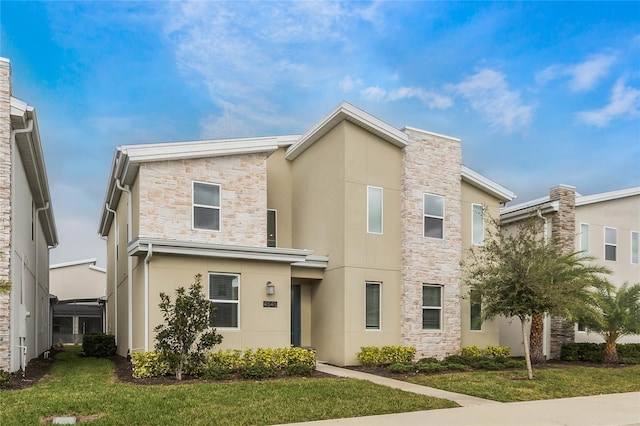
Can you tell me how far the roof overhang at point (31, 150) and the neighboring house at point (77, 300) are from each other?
14.7 m

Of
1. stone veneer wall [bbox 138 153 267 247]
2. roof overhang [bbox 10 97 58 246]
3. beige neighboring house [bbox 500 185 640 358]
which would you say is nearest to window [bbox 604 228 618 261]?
beige neighboring house [bbox 500 185 640 358]

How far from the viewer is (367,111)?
1705cm

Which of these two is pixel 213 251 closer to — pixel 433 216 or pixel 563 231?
pixel 433 216

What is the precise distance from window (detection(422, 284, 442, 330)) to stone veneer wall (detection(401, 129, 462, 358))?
0.56 feet

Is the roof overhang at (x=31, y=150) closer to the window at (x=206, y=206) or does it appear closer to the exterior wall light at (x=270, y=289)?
the window at (x=206, y=206)

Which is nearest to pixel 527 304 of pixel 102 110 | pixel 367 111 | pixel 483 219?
pixel 483 219

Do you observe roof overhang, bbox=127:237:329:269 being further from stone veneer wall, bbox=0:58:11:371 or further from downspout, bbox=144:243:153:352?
stone veneer wall, bbox=0:58:11:371

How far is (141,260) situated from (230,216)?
2761mm

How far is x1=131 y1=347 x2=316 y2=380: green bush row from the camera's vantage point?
1275 cm

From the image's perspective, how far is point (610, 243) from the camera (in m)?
22.2

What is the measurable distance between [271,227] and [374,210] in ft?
13.2

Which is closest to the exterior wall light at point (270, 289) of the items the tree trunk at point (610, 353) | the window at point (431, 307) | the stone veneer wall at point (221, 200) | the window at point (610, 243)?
the stone veneer wall at point (221, 200)

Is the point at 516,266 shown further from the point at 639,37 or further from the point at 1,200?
the point at 1,200

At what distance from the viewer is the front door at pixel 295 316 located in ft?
59.3
